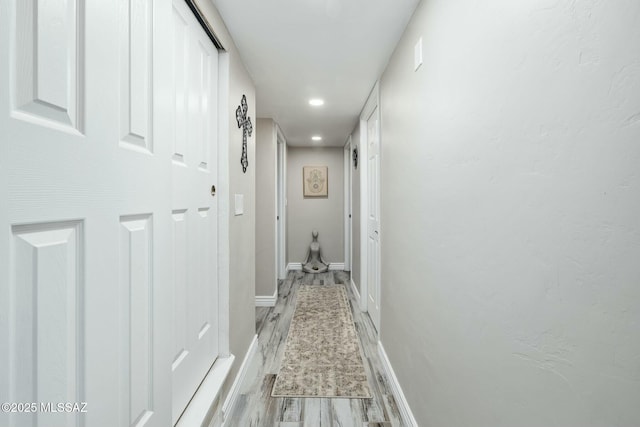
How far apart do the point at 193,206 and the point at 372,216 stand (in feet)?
6.56

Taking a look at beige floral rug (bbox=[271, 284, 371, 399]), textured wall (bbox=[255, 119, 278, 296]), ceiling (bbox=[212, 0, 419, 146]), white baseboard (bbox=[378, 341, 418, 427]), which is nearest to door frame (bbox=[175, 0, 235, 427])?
ceiling (bbox=[212, 0, 419, 146])

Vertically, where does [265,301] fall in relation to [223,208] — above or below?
below

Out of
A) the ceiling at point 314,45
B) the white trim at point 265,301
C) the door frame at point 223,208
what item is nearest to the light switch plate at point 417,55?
the ceiling at point 314,45

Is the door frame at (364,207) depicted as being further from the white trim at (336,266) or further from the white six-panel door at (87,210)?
the white six-panel door at (87,210)

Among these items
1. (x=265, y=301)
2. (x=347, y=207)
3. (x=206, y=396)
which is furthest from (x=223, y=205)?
(x=347, y=207)

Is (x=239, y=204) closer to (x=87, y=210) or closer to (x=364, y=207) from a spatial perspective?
(x=87, y=210)

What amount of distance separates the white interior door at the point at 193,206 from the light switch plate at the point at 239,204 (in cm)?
22

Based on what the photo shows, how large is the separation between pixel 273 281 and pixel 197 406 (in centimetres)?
224

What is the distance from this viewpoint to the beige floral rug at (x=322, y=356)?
193 cm

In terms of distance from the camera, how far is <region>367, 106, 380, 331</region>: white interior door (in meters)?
2.76

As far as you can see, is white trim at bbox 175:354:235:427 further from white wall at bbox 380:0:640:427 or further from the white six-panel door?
white wall at bbox 380:0:640:427

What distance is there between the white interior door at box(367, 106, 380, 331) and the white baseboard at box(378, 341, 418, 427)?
552mm

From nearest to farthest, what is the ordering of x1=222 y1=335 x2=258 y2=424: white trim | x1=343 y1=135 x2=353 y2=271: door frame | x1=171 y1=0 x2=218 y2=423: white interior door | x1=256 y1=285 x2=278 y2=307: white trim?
x1=171 y1=0 x2=218 y2=423: white interior door → x1=222 y1=335 x2=258 y2=424: white trim → x1=256 y1=285 x2=278 y2=307: white trim → x1=343 y1=135 x2=353 y2=271: door frame

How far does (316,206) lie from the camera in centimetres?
535
